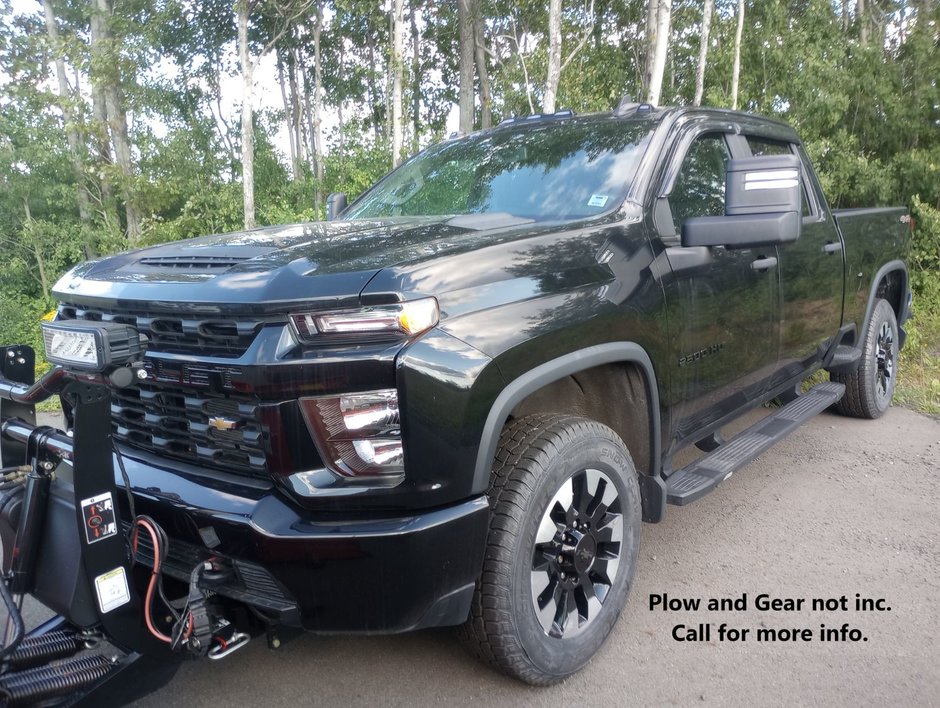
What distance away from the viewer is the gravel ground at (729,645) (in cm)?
250

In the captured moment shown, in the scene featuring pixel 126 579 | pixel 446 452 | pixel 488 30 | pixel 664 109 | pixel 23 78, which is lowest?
pixel 126 579

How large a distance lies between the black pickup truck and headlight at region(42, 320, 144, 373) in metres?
0.19

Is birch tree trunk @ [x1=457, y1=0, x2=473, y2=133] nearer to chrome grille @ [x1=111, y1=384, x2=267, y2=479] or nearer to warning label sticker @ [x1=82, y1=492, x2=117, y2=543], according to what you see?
chrome grille @ [x1=111, y1=384, x2=267, y2=479]

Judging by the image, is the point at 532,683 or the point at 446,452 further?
the point at 532,683

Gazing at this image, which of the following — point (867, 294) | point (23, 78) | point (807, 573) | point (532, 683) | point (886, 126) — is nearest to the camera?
point (532, 683)

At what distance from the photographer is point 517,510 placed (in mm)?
2230

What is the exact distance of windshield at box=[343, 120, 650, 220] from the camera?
3.06 meters

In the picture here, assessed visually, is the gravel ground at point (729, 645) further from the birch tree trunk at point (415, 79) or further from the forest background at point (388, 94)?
the birch tree trunk at point (415, 79)

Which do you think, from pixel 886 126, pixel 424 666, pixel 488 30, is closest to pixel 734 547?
pixel 424 666

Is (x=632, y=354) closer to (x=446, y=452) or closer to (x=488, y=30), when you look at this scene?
(x=446, y=452)

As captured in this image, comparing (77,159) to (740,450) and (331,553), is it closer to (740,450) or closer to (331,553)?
(740,450)

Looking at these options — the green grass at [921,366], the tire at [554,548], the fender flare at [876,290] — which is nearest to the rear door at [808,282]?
the fender flare at [876,290]

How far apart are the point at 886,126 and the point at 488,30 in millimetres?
15589

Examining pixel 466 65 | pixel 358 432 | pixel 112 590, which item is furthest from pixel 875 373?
pixel 466 65
